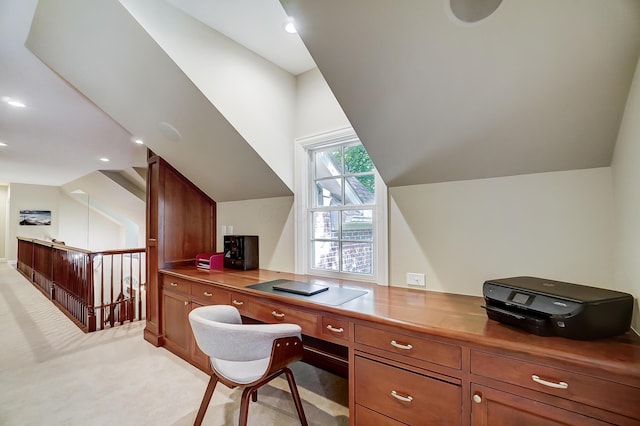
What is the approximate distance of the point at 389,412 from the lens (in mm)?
1383

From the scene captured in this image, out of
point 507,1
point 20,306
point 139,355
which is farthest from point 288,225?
point 20,306

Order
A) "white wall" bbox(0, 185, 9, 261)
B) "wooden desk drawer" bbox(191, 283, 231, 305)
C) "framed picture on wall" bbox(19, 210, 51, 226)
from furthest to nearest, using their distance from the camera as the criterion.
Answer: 1. "white wall" bbox(0, 185, 9, 261)
2. "framed picture on wall" bbox(19, 210, 51, 226)
3. "wooden desk drawer" bbox(191, 283, 231, 305)

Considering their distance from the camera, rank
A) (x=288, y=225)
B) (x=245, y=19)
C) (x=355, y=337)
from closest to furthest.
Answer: (x=355, y=337) → (x=245, y=19) → (x=288, y=225)

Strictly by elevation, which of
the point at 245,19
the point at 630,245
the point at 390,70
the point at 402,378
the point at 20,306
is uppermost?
the point at 245,19

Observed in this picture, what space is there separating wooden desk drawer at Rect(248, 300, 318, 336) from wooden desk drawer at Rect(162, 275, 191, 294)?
93 cm

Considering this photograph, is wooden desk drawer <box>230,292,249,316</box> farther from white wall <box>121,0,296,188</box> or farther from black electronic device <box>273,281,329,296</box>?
white wall <box>121,0,296,188</box>

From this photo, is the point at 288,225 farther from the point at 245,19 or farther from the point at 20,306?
the point at 20,306

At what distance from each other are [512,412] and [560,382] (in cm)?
22

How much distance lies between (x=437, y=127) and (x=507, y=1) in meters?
0.61

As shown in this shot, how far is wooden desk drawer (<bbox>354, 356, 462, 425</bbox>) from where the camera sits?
1.22 m

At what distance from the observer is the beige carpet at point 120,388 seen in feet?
6.26

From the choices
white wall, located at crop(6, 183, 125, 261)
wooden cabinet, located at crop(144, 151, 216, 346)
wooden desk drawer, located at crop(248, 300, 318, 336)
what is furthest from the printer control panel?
white wall, located at crop(6, 183, 125, 261)

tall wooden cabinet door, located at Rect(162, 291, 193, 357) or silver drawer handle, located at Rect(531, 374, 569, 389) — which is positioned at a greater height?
silver drawer handle, located at Rect(531, 374, 569, 389)

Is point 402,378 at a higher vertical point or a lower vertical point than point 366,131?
lower
